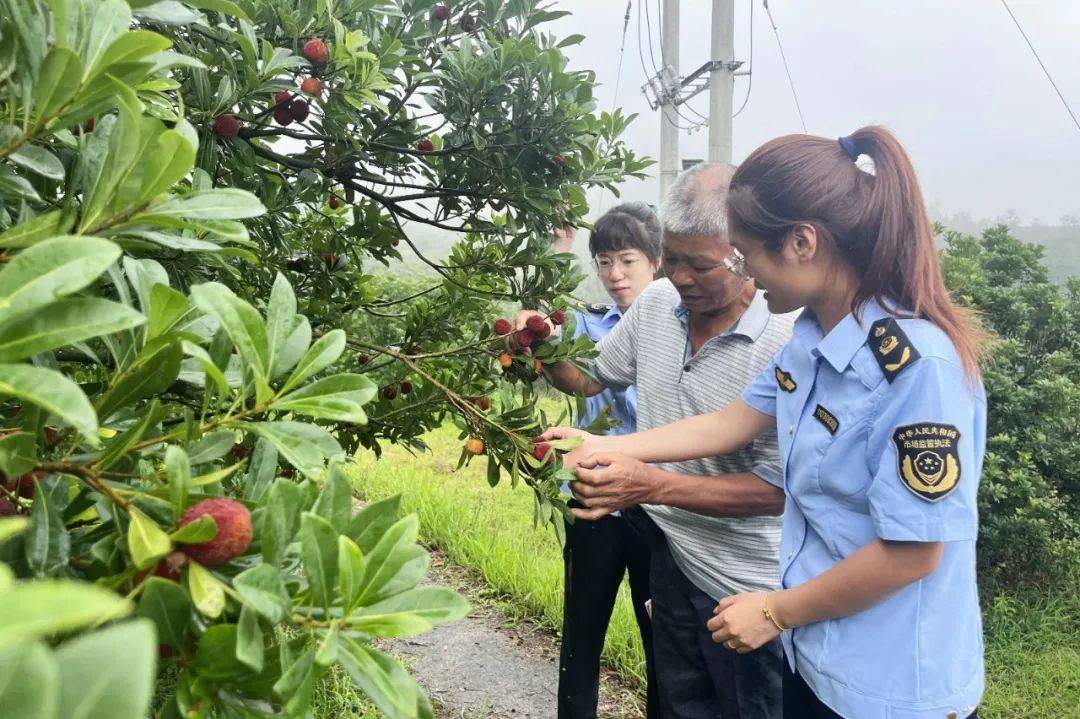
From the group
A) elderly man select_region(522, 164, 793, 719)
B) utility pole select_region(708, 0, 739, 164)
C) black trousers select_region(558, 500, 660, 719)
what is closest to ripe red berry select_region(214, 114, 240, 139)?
elderly man select_region(522, 164, 793, 719)

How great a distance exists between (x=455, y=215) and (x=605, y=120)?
1.44ft

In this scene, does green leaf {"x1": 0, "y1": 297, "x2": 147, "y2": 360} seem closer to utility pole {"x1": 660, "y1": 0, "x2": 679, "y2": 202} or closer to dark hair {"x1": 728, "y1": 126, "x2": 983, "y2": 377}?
dark hair {"x1": 728, "y1": 126, "x2": 983, "y2": 377}

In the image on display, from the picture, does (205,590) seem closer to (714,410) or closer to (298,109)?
(298,109)

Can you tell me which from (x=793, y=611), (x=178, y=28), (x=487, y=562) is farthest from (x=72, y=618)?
(x=487, y=562)

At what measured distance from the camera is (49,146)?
78 cm

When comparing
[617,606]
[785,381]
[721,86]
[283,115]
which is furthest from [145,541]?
[721,86]

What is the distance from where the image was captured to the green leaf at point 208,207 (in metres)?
0.55

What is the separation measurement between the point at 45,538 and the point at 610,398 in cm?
215

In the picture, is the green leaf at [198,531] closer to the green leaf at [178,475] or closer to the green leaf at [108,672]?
the green leaf at [178,475]

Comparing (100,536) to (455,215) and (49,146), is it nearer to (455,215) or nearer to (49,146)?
(49,146)

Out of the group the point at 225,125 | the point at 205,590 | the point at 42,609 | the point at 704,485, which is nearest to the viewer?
the point at 42,609

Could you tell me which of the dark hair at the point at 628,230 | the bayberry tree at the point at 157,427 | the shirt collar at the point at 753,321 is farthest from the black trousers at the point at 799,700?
the dark hair at the point at 628,230

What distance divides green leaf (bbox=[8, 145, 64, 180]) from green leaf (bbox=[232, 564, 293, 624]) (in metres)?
0.35

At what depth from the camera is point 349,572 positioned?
484mm
